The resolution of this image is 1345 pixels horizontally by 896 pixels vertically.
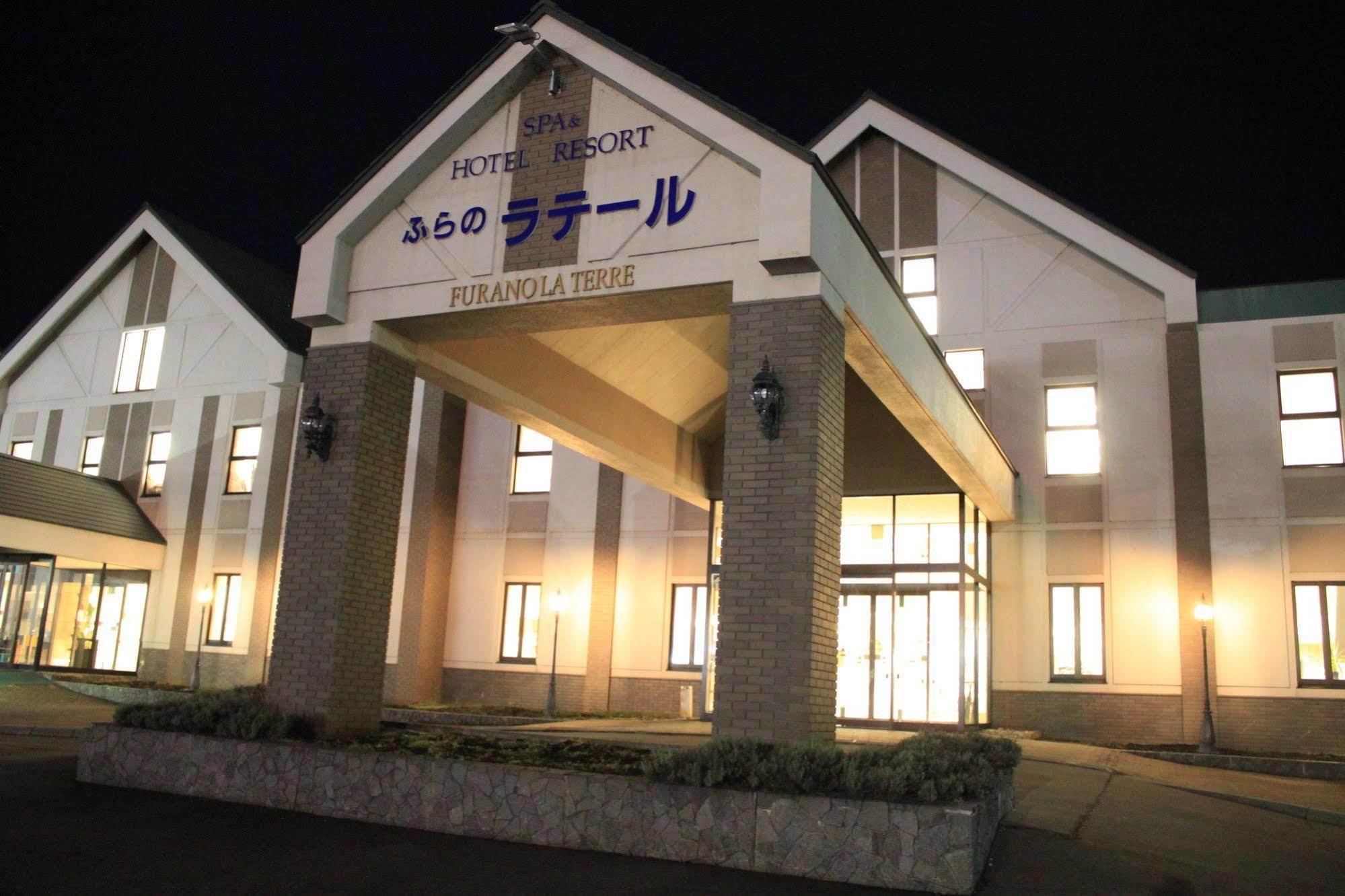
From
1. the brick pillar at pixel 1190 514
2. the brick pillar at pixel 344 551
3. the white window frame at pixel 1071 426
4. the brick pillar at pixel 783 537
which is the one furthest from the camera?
the white window frame at pixel 1071 426

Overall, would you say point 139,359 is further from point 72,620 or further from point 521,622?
point 521,622

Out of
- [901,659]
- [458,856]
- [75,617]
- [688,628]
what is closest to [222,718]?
[458,856]

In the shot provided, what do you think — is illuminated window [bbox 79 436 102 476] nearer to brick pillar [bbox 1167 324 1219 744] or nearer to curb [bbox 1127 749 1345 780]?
brick pillar [bbox 1167 324 1219 744]

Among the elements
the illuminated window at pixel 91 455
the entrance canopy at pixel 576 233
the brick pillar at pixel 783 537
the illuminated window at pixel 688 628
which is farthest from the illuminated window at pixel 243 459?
the brick pillar at pixel 783 537

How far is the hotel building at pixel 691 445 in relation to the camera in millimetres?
10672

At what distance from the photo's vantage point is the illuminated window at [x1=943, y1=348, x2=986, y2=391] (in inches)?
885

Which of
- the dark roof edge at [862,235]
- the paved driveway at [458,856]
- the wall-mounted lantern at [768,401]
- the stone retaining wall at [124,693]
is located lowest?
the paved driveway at [458,856]

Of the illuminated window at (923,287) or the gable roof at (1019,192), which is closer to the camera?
the gable roof at (1019,192)

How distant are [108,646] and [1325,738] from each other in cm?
2852

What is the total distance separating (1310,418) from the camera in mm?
20016

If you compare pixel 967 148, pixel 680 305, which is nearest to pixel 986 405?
pixel 967 148

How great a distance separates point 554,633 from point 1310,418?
52.0ft

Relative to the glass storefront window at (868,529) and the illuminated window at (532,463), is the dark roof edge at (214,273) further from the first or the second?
the glass storefront window at (868,529)

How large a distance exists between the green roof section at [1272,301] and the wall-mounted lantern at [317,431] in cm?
1675
